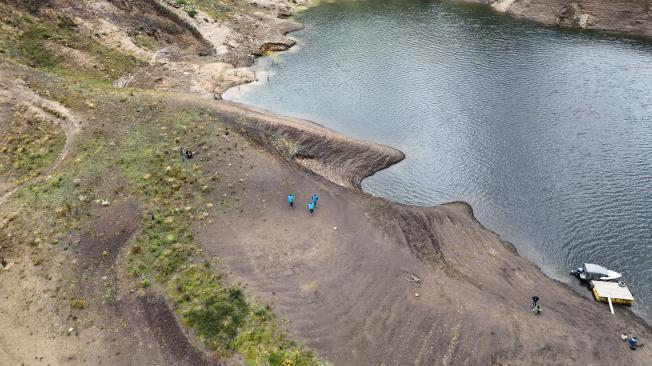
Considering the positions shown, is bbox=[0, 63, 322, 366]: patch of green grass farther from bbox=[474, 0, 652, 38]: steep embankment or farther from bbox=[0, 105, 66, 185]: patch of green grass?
bbox=[474, 0, 652, 38]: steep embankment

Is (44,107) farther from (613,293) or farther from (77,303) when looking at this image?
(613,293)

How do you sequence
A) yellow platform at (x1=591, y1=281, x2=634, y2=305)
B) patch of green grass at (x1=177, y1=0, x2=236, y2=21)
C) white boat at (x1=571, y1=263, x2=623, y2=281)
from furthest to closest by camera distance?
patch of green grass at (x1=177, y1=0, x2=236, y2=21), white boat at (x1=571, y1=263, x2=623, y2=281), yellow platform at (x1=591, y1=281, x2=634, y2=305)

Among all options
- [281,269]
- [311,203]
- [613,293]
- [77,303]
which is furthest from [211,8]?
[613,293]

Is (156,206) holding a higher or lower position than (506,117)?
lower

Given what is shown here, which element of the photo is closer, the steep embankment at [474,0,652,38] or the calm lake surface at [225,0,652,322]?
the calm lake surface at [225,0,652,322]

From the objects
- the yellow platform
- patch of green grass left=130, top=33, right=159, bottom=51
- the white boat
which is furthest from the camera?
patch of green grass left=130, top=33, right=159, bottom=51

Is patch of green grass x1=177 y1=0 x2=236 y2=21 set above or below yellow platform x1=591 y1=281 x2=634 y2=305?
above

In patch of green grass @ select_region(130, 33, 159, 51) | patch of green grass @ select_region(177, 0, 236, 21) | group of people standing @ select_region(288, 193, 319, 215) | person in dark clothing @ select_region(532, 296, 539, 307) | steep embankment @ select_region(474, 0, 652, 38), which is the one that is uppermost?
steep embankment @ select_region(474, 0, 652, 38)

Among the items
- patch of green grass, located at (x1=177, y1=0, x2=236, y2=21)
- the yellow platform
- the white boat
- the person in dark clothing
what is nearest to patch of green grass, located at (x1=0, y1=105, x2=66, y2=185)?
the person in dark clothing
